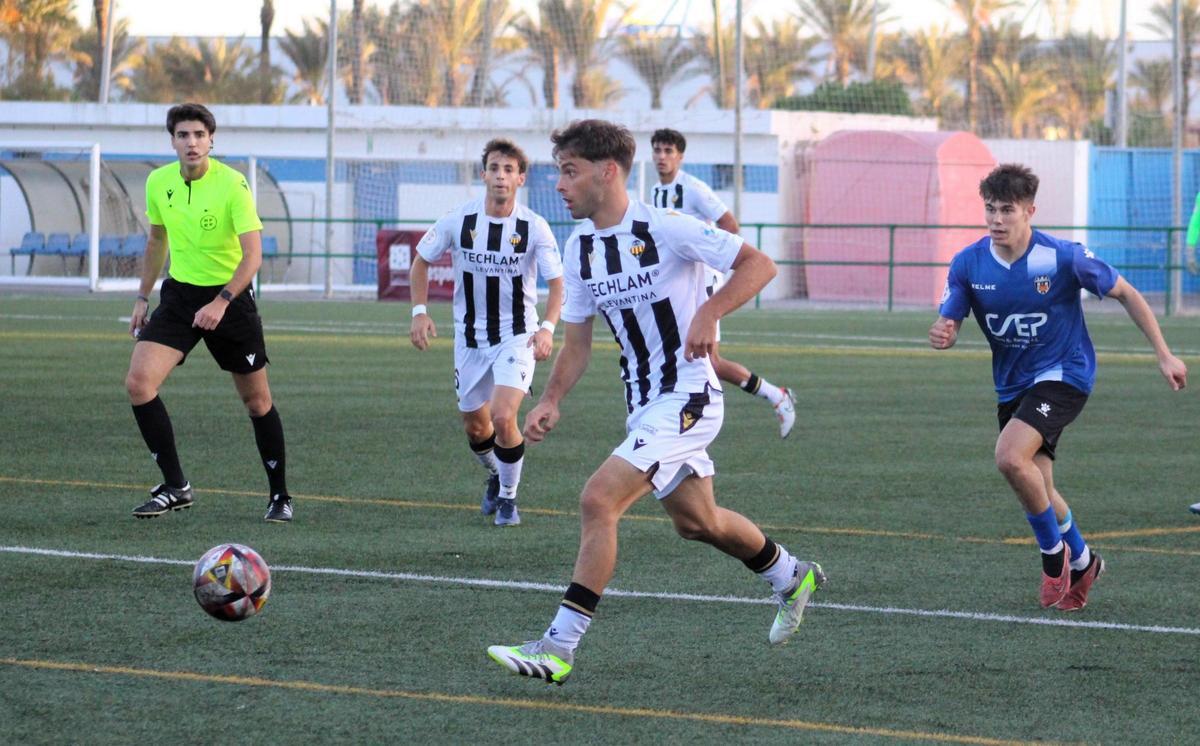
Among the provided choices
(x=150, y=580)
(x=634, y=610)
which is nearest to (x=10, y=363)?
(x=150, y=580)

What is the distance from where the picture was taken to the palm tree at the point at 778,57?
59469 mm

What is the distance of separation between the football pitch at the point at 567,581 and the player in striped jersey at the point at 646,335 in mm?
454

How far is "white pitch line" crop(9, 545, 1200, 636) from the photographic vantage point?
23.8 feet

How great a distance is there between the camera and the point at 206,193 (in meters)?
10.0

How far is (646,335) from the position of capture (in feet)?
21.7

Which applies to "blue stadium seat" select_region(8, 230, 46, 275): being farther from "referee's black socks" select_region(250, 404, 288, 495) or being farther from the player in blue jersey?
the player in blue jersey

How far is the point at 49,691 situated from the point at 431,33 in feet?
164

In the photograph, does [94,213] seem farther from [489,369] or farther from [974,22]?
[974,22]

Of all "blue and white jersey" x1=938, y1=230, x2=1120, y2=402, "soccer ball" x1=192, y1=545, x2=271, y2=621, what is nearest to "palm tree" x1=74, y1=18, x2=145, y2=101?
"blue and white jersey" x1=938, y1=230, x2=1120, y2=402

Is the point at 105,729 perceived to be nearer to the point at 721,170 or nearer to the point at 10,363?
the point at 10,363

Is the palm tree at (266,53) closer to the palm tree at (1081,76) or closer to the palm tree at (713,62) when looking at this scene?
the palm tree at (713,62)

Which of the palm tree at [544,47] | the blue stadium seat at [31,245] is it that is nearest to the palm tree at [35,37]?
the palm tree at [544,47]

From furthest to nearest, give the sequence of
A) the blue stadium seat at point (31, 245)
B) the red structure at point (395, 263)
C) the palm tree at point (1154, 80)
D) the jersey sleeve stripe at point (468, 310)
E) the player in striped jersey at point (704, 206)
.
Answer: the palm tree at point (1154, 80)
the blue stadium seat at point (31, 245)
the red structure at point (395, 263)
the player in striped jersey at point (704, 206)
the jersey sleeve stripe at point (468, 310)

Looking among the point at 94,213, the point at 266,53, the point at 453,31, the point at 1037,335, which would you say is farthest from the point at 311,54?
the point at 1037,335
